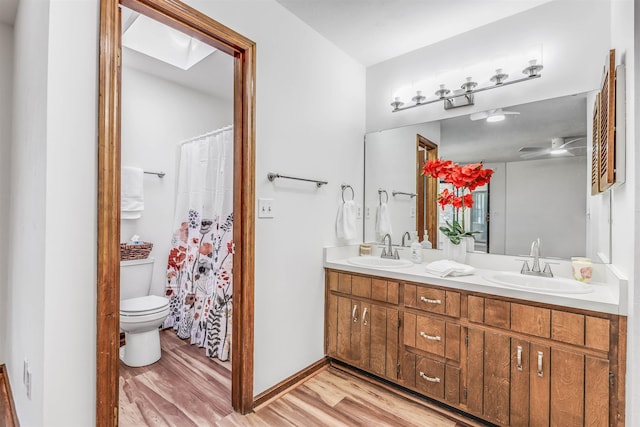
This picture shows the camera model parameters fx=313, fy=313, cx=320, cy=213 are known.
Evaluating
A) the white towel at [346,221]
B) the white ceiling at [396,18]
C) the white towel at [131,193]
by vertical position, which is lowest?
the white towel at [346,221]

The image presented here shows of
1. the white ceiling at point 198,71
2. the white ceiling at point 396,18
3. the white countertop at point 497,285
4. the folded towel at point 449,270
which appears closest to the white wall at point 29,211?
the white ceiling at point 198,71

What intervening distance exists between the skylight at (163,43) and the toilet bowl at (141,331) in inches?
76.4

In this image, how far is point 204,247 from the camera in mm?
2686

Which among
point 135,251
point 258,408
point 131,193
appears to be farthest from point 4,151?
point 258,408

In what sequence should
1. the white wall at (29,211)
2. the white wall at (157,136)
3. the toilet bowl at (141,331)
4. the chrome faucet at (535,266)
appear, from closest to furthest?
the white wall at (29,211) → the chrome faucet at (535,266) → the toilet bowl at (141,331) → the white wall at (157,136)

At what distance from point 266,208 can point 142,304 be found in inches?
53.4

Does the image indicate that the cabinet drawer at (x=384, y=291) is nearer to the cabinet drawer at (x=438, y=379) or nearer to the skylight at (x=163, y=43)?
the cabinet drawer at (x=438, y=379)

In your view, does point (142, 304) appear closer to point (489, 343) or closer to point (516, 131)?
point (489, 343)

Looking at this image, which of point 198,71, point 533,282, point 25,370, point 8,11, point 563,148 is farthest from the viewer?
point 198,71

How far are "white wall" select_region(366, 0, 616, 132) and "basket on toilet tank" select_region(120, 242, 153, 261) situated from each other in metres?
2.29

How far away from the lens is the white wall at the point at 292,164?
1.87 meters

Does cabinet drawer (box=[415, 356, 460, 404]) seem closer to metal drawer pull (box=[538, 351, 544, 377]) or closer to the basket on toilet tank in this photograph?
metal drawer pull (box=[538, 351, 544, 377])

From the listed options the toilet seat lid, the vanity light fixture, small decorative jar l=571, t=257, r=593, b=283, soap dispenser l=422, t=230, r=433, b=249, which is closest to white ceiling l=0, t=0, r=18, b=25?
the toilet seat lid

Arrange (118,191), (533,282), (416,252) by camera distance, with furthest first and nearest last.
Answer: (416,252), (533,282), (118,191)
